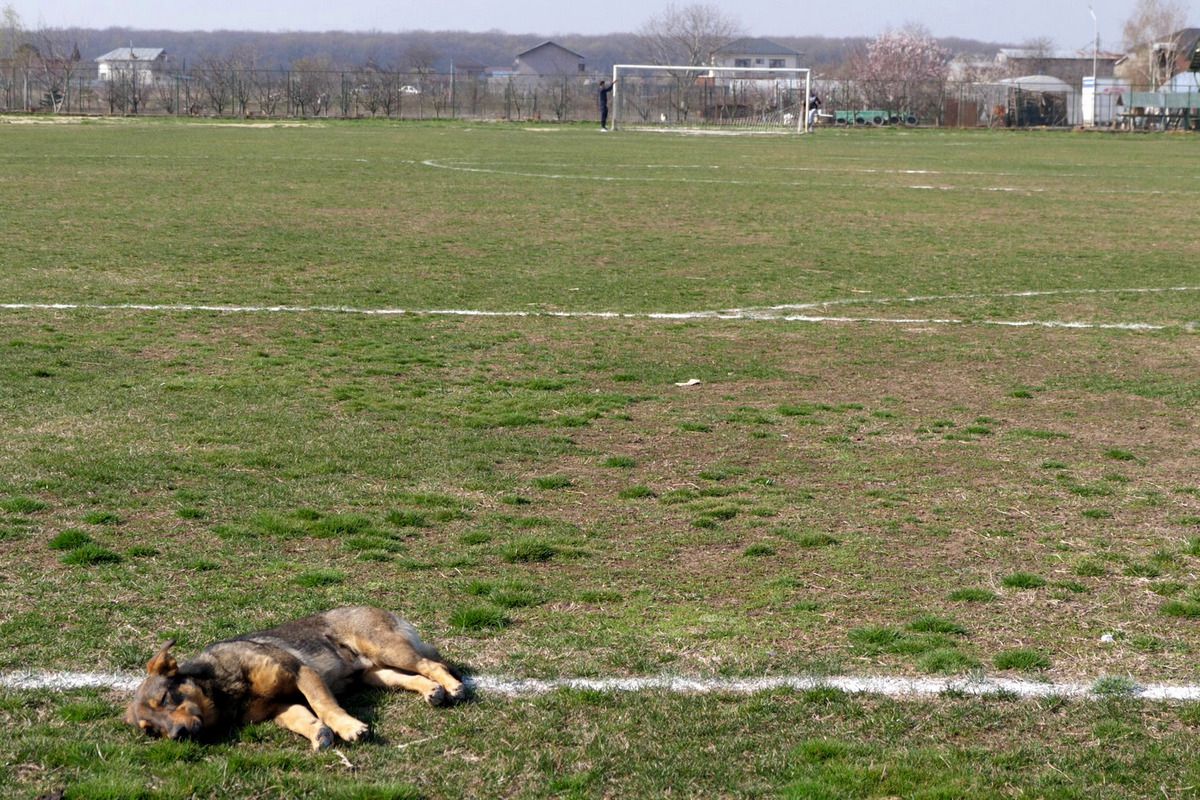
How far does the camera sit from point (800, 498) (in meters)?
7.30

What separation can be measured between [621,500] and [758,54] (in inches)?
6791

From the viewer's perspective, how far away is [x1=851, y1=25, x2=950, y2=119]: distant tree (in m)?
78.5

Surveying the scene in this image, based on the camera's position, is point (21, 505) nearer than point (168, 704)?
No

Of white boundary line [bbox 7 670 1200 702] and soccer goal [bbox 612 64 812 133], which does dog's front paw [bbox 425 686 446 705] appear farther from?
soccer goal [bbox 612 64 812 133]

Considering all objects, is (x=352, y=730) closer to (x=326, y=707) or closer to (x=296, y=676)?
(x=326, y=707)

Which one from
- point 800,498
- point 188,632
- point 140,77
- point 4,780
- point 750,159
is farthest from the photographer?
point 140,77

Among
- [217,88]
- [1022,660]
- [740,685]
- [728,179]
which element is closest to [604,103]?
[217,88]

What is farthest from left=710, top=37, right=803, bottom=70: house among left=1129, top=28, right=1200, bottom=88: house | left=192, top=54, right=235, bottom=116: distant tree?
left=192, top=54, right=235, bottom=116: distant tree

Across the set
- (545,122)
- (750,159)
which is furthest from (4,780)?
(545,122)

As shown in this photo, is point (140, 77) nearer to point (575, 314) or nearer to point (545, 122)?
point (545, 122)

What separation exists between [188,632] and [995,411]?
598 cm

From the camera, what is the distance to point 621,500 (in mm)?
7211

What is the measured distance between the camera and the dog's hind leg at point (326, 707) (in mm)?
4312

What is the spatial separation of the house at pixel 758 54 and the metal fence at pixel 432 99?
284 feet
